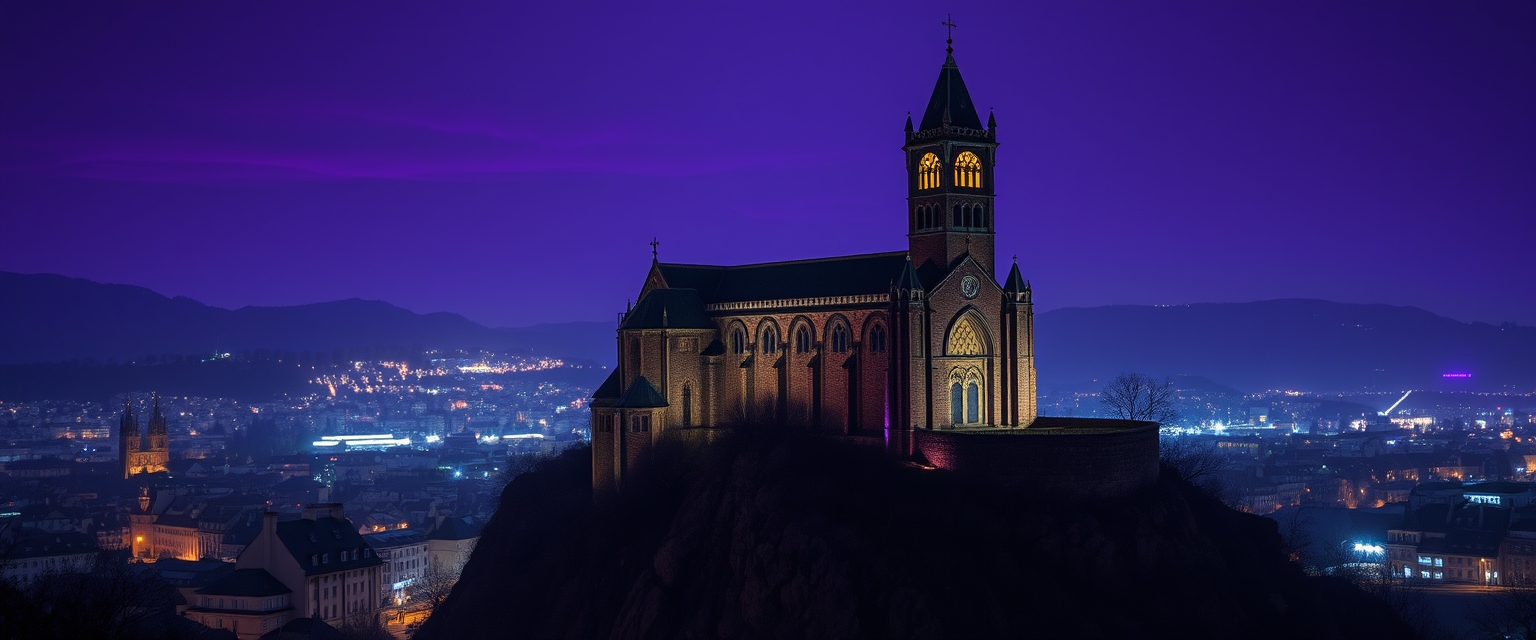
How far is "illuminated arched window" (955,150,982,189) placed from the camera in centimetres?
7869

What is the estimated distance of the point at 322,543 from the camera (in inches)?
4267

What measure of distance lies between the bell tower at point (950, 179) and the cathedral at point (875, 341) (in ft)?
0.25

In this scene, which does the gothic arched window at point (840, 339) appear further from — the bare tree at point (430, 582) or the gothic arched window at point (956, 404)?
the bare tree at point (430, 582)

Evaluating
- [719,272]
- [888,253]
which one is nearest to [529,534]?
[719,272]

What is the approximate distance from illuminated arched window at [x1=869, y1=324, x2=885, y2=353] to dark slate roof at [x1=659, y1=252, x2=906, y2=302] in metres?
1.97

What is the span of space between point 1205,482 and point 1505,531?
5761 centimetres

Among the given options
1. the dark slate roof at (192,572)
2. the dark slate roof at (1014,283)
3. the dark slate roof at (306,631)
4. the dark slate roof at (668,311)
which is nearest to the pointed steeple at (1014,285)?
the dark slate roof at (1014,283)

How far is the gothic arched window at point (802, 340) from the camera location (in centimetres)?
8106

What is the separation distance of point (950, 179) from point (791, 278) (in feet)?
37.4

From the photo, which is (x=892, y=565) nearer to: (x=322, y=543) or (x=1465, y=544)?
(x=322, y=543)

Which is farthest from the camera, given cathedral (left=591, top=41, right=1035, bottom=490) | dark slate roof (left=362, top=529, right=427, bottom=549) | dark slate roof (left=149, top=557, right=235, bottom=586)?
dark slate roof (left=362, top=529, right=427, bottom=549)

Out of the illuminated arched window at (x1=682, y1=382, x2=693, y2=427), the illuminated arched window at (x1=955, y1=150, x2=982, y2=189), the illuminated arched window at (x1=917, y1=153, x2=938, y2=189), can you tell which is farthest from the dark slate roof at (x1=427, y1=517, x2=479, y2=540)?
the illuminated arched window at (x1=955, y1=150, x2=982, y2=189)

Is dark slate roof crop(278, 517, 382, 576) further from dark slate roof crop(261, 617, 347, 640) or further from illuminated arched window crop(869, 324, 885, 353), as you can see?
illuminated arched window crop(869, 324, 885, 353)

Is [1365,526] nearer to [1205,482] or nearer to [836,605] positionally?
[1205,482]
